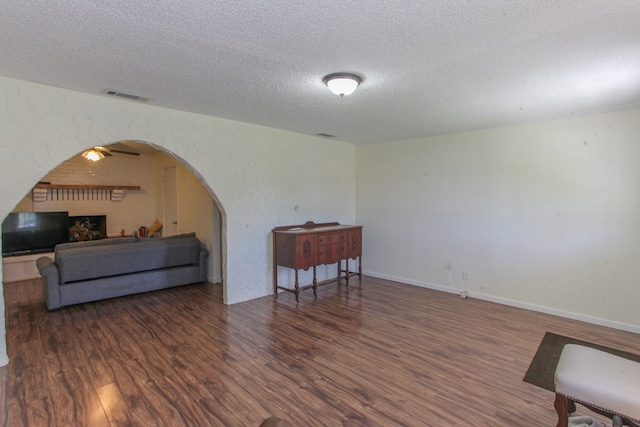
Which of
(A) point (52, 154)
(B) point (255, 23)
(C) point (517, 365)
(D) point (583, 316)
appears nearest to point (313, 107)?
(B) point (255, 23)


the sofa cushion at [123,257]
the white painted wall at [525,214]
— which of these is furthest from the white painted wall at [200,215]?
the white painted wall at [525,214]

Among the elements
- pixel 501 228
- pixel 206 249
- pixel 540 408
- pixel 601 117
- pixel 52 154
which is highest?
pixel 601 117

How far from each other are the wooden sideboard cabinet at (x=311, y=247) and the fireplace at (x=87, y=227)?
4470 millimetres

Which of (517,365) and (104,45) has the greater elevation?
(104,45)

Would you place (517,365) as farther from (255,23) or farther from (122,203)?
(122,203)

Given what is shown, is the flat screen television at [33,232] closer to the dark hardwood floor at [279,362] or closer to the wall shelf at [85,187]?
the wall shelf at [85,187]

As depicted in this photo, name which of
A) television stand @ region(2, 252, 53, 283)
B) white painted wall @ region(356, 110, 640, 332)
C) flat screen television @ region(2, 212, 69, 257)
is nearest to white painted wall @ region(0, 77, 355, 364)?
white painted wall @ region(356, 110, 640, 332)

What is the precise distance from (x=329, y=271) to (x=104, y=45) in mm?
4358

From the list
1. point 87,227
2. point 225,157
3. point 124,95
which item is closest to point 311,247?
point 225,157

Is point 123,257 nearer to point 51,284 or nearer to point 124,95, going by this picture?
point 51,284

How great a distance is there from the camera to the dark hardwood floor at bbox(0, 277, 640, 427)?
2.14 m

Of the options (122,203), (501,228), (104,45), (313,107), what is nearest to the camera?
(104,45)

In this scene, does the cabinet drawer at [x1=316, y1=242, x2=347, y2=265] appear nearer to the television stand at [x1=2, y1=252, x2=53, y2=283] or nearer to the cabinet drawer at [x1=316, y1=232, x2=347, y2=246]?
the cabinet drawer at [x1=316, y1=232, x2=347, y2=246]

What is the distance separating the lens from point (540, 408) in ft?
7.18
